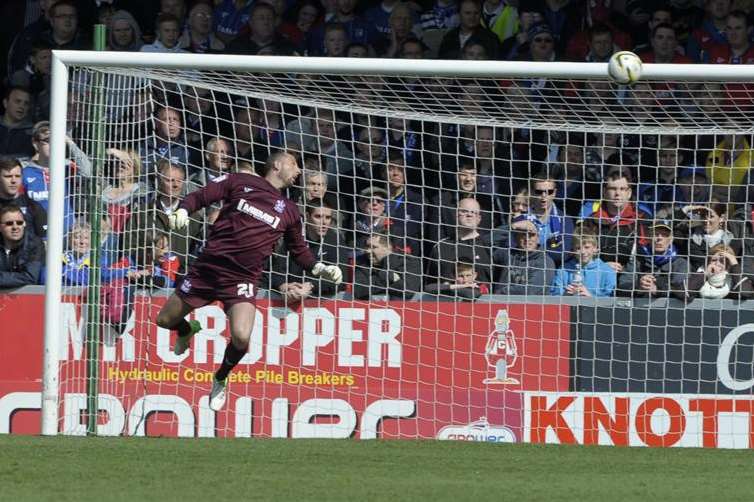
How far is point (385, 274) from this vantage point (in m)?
10.1

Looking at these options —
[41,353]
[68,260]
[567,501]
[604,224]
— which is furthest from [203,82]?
[567,501]

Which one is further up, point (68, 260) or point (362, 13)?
Result: point (362, 13)

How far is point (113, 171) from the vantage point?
9.55 metres

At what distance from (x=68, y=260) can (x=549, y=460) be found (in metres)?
3.80

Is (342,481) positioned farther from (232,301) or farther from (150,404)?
(150,404)

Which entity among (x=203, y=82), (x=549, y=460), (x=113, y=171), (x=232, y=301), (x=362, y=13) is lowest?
(x=549, y=460)

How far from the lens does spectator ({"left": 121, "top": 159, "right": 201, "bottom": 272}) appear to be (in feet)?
31.8

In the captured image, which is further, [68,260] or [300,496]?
[68,260]

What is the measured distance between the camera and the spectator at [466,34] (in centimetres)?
1261

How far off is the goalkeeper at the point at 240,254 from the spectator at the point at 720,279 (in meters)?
2.80

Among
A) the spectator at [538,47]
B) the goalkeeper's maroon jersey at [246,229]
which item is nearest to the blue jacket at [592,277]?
the goalkeeper's maroon jersey at [246,229]

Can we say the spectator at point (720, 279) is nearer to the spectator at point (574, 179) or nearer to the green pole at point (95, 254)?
the spectator at point (574, 179)

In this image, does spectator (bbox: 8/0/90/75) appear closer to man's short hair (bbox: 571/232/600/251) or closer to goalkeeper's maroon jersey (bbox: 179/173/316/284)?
goalkeeper's maroon jersey (bbox: 179/173/316/284)

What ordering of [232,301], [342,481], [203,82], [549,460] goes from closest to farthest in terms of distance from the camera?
[342,481]
[549,460]
[232,301]
[203,82]
